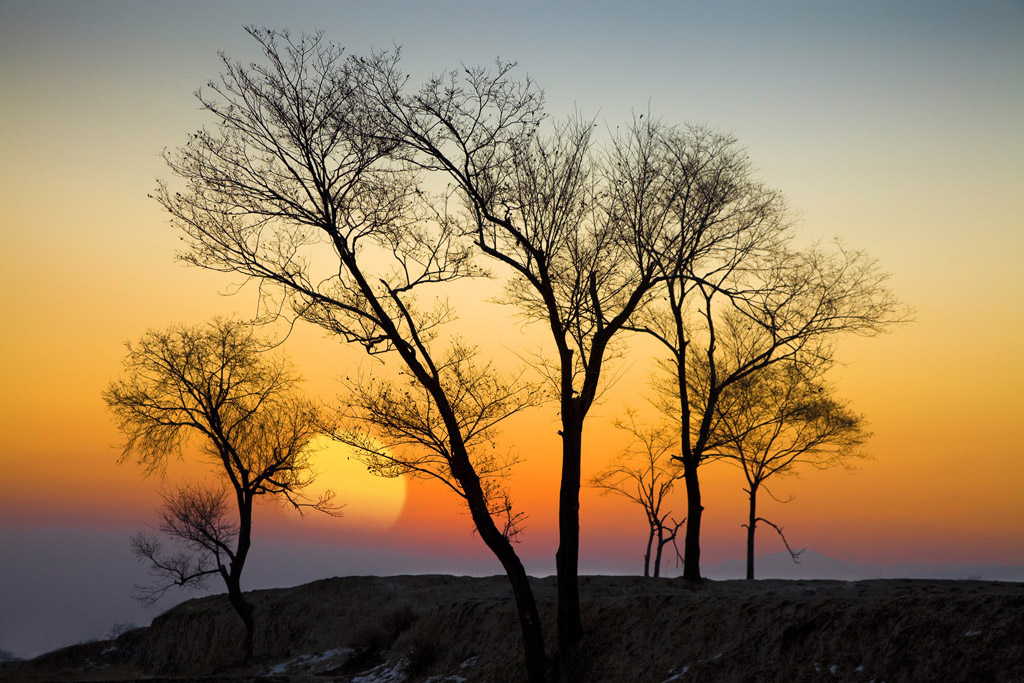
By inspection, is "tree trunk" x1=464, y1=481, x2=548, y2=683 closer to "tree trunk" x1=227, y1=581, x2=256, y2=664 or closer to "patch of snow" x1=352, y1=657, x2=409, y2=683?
"patch of snow" x1=352, y1=657, x2=409, y2=683

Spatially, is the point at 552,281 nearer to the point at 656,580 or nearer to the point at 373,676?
the point at 373,676

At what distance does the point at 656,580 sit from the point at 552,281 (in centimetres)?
1528

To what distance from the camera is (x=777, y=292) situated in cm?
2130

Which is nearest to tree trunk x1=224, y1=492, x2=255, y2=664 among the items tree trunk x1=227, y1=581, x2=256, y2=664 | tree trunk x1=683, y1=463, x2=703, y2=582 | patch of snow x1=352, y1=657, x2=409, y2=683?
tree trunk x1=227, y1=581, x2=256, y2=664

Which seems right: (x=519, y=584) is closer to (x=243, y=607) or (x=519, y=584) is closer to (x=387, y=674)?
(x=387, y=674)

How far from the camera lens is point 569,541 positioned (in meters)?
17.3

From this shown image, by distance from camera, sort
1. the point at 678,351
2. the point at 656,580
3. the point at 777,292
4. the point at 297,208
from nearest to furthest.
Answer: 1. the point at 297,208
2. the point at 777,292
3. the point at 678,351
4. the point at 656,580

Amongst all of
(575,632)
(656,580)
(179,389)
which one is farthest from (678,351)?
(179,389)

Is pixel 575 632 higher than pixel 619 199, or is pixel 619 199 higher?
pixel 619 199

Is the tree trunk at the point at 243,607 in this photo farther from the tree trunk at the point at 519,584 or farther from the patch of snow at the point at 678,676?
the patch of snow at the point at 678,676

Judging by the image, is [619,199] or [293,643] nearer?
[619,199]

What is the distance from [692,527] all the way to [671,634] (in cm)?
1085

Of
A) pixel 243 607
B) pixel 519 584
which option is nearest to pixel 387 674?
pixel 519 584

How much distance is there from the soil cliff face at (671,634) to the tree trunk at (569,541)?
0.53 metres
